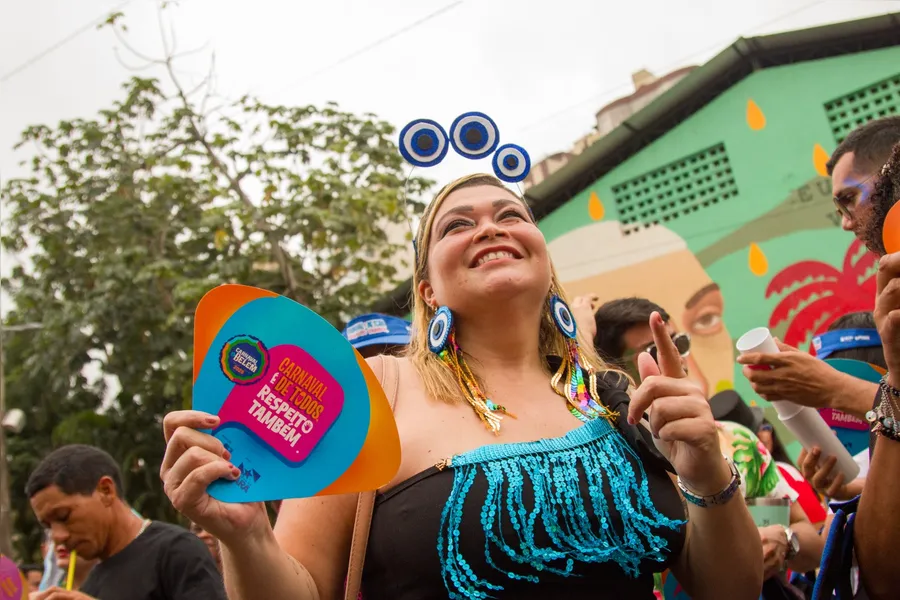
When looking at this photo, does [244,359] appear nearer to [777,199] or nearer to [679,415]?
[679,415]

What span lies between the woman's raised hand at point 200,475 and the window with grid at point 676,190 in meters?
7.61

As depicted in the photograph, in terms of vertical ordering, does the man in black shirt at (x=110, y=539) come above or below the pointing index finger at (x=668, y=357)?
below

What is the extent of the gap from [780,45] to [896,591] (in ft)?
25.9

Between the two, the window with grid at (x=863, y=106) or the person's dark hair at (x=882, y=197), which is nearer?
the person's dark hair at (x=882, y=197)

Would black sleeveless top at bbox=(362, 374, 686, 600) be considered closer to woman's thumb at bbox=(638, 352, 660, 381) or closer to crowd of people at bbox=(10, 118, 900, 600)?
crowd of people at bbox=(10, 118, 900, 600)

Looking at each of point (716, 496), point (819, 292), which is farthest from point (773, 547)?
point (819, 292)

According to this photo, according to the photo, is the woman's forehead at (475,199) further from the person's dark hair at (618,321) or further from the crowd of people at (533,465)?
the person's dark hair at (618,321)

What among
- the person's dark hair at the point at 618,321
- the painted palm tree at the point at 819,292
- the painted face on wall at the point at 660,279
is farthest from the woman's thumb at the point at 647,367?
the painted palm tree at the point at 819,292

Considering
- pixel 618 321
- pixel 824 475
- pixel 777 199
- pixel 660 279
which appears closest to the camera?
pixel 824 475

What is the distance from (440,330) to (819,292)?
6.56 meters

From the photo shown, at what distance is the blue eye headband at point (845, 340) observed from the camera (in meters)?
2.44

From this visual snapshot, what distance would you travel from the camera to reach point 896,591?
140cm

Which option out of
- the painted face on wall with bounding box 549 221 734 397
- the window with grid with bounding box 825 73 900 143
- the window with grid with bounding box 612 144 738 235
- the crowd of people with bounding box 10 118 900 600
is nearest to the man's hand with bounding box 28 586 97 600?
the crowd of people with bounding box 10 118 900 600

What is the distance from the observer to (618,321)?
9.80 feet
